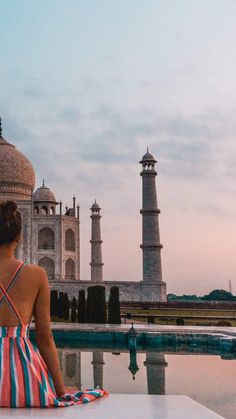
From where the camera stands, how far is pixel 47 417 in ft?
7.95

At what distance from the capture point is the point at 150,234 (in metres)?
32.7

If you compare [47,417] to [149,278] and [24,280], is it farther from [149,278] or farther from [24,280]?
[149,278]

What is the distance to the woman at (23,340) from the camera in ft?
8.74

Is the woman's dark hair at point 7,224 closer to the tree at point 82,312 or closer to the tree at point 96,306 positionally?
the tree at point 96,306

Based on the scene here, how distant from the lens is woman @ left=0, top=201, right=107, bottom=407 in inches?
105

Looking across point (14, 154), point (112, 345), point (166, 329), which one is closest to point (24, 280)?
point (112, 345)

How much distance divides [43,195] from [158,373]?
105 feet

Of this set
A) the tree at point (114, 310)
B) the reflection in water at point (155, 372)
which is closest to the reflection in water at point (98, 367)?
the reflection in water at point (155, 372)

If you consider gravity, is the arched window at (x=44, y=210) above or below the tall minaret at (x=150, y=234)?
above

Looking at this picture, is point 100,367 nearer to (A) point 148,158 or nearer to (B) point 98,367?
(B) point 98,367

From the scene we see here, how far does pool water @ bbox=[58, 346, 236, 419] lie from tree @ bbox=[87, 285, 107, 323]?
213 inches

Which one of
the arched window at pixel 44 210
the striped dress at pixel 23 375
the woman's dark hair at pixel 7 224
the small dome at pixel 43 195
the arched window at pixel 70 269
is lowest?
the striped dress at pixel 23 375

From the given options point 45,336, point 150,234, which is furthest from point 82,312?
point 45,336

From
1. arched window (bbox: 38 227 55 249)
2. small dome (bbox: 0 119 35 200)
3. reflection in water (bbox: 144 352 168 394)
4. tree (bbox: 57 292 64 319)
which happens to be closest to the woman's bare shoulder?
reflection in water (bbox: 144 352 168 394)
